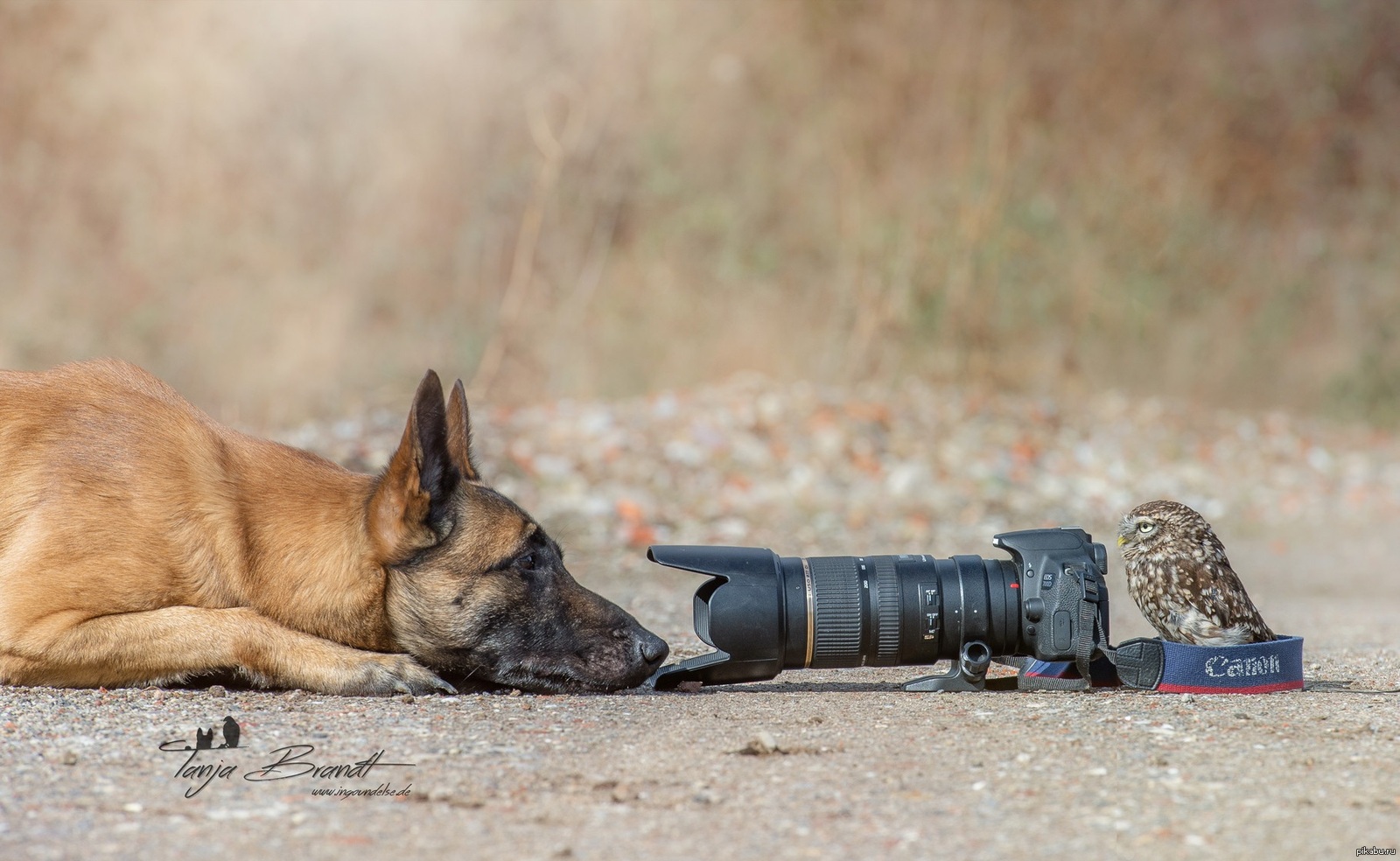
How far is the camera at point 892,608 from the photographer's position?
4.29 metres

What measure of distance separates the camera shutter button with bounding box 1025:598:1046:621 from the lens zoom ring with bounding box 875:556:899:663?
44 cm

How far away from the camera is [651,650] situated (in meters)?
4.44

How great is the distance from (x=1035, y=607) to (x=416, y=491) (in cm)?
207

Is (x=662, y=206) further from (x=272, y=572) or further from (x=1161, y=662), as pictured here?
(x=1161, y=662)

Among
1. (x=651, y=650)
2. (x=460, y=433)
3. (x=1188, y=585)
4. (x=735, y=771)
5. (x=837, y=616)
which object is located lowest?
(x=735, y=771)

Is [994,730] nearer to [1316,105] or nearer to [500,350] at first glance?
[500,350]

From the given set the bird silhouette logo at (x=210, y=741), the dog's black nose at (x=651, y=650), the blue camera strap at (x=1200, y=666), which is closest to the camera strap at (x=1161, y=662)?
the blue camera strap at (x=1200, y=666)

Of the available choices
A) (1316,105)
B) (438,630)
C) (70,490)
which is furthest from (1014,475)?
(1316,105)

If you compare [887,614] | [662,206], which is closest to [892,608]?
[887,614]

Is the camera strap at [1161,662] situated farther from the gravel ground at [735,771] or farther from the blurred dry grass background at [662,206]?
the blurred dry grass background at [662,206]

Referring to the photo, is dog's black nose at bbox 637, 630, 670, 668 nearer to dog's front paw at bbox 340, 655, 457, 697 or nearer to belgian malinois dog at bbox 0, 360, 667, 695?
belgian malinois dog at bbox 0, 360, 667, 695

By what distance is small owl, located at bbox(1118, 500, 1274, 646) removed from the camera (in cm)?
439

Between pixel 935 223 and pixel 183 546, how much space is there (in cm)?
1108

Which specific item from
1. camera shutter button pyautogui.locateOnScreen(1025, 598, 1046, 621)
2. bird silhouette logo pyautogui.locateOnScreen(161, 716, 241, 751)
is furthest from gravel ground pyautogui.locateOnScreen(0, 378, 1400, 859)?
camera shutter button pyautogui.locateOnScreen(1025, 598, 1046, 621)
